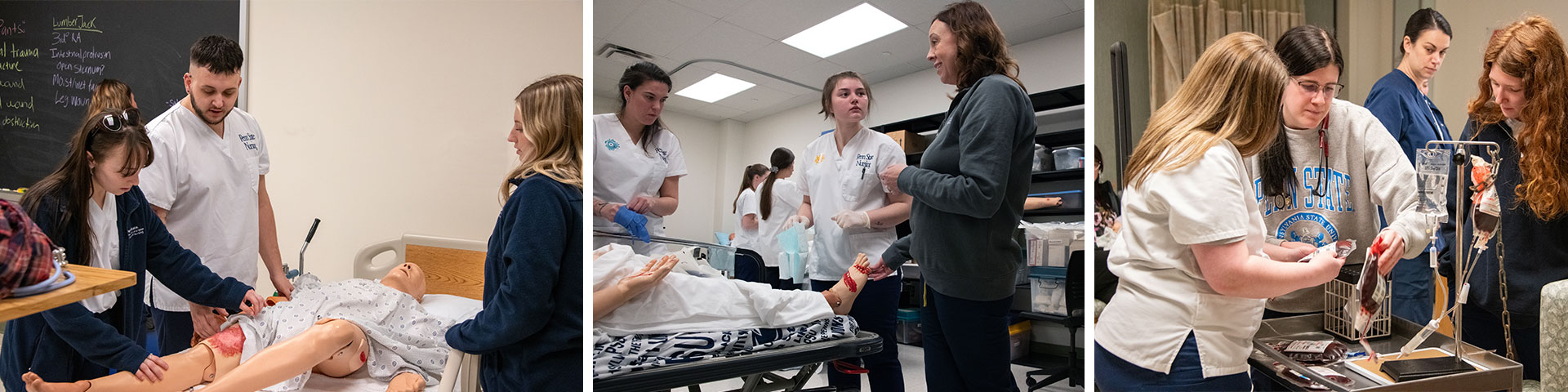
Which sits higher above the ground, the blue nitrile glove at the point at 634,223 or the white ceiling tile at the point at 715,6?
the white ceiling tile at the point at 715,6

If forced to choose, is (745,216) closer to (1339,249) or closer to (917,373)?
(917,373)

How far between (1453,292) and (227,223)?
2887 mm

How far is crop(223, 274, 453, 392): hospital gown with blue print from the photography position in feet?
5.77

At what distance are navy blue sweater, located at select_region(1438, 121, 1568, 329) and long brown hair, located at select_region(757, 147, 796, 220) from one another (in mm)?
1261

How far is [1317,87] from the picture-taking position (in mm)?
1214

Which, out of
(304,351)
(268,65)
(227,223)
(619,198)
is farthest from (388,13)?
(619,198)

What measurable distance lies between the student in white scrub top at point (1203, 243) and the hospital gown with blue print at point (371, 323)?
1.78 metres

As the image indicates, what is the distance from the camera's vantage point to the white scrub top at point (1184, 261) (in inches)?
40.8

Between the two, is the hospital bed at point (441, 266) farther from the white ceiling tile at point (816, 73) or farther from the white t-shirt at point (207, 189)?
the white ceiling tile at point (816, 73)

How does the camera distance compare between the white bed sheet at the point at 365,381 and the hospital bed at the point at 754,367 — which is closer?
the hospital bed at the point at 754,367

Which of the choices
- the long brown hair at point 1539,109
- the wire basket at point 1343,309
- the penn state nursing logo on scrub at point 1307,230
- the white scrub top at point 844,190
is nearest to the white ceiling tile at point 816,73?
the white scrub top at point 844,190

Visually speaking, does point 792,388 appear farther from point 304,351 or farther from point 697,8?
point 304,351

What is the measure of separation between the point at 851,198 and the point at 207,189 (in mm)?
1770

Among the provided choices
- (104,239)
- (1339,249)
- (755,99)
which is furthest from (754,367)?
(104,239)
